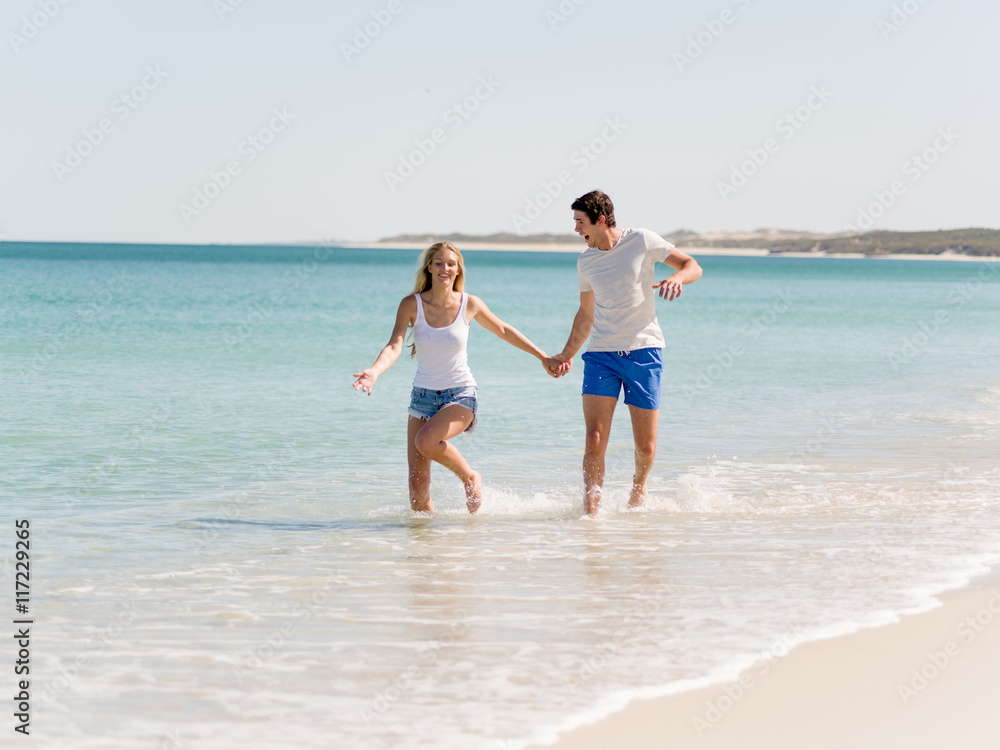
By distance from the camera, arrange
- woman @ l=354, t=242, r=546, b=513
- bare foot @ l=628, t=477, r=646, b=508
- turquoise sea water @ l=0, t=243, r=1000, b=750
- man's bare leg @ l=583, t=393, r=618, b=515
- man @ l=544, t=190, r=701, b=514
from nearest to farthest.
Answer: turquoise sea water @ l=0, t=243, r=1000, b=750
woman @ l=354, t=242, r=546, b=513
man @ l=544, t=190, r=701, b=514
man's bare leg @ l=583, t=393, r=618, b=515
bare foot @ l=628, t=477, r=646, b=508

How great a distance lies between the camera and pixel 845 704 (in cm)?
348

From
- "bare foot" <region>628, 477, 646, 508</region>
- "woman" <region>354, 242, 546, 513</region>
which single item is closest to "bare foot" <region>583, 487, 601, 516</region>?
"bare foot" <region>628, 477, 646, 508</region>

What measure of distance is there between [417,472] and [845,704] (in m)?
3.43

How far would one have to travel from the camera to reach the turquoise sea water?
3.64 m

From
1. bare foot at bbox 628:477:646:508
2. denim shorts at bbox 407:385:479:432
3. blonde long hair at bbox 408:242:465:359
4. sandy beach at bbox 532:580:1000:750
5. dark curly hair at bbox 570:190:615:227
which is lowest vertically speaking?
sandy beach at bbox 532:580:1000:750

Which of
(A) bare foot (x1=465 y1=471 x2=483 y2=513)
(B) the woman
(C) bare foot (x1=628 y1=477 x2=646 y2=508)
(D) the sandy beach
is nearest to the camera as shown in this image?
(D) the sandy beach

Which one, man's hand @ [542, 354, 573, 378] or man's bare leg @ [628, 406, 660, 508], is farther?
man's hand @ [542, 354, 573, 378]

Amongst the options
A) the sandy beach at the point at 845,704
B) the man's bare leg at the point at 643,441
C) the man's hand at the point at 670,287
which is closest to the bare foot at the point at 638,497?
the man's bare leg at the point at 643,441

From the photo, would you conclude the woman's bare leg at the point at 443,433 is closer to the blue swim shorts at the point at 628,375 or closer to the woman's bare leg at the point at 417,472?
the woman's bare leg at the point at 417,472

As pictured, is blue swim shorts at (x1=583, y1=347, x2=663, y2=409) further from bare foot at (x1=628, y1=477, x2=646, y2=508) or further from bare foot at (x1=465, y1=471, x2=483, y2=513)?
bare foot at (x1=465, y1=471, x2=483, y2=513)

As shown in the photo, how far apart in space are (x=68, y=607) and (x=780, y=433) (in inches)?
301

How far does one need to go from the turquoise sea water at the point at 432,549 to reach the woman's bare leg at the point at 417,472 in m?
0.11

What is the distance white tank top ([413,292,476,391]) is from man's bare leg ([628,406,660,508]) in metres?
1.10

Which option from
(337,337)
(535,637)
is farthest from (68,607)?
(337,337)
